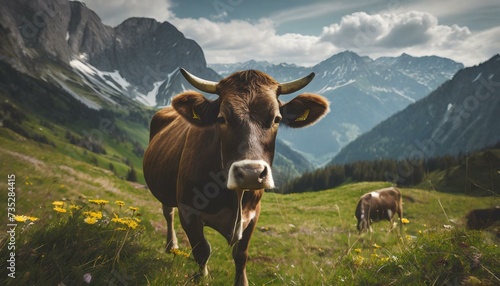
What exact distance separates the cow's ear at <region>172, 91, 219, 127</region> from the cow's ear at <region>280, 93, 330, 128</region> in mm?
1232

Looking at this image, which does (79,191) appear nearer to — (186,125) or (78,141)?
(186,125)

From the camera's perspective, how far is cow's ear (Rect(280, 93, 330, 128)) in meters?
5.36

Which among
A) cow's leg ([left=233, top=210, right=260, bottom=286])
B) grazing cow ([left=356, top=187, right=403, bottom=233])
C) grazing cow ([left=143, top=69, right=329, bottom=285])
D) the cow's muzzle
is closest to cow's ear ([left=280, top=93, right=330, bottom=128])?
grazing cow ([left=143, top=69, right=329, bottom=285])

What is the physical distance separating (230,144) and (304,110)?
1811 mm

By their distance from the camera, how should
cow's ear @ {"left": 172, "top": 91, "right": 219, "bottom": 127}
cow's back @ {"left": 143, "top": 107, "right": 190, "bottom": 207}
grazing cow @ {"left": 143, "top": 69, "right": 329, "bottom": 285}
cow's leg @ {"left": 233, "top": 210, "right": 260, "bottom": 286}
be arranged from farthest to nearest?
cow's back @ {"left": 143, "top": 107, "right": 190, "bottom": 207} < cow's leg @ {"left": 233, "top": 210, "right": 260, "bottom": 286} < cow's ear @ {"left": 172, "top": 91, "right": 219, "bottom": 127} < grazing cow @ {"left": 143, "top": 69, "right": 329, "bottom": 285}

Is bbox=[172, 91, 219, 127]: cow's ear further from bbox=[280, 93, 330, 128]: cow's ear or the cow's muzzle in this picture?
the cow's muzzle

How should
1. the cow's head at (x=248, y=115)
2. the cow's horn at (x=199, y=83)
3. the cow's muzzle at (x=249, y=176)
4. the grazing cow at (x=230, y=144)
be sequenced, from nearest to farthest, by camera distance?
the cow's muzzle at (x=249, y=176)
the cow's head at (x=248, y=115)
the grazing cow at (x=230, y=144)
the cow's horn at (x=199, y=83)

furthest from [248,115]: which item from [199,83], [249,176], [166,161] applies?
[166,161]

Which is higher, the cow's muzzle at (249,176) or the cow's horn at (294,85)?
the cow's horn at (294,85)

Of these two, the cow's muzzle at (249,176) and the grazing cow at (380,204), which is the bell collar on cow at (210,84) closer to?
the cow's muzzle at (249,176)

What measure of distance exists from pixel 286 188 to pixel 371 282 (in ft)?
400

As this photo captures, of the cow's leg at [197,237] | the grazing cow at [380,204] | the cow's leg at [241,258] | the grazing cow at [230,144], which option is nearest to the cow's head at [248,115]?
the grazing cow at [230,144]

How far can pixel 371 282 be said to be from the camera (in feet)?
11.5

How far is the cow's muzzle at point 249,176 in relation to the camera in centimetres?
361
